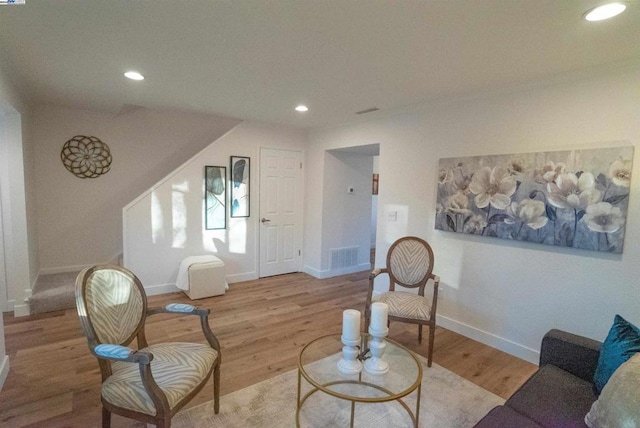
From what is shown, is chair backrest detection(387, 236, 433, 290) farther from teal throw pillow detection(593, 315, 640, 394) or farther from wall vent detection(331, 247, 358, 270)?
wall vent detection(331, 247, 358, 270)

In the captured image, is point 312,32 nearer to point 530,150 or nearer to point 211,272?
point 530,150

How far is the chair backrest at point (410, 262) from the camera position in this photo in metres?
2.91

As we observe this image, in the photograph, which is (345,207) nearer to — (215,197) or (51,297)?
(215,197)

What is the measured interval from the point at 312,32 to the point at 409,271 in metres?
2.18

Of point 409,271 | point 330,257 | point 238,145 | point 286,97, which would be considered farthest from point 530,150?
point 238,145

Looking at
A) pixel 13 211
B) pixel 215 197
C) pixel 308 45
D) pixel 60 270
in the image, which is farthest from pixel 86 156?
pixel 308 45

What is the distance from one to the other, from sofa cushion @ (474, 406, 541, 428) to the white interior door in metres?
3.81

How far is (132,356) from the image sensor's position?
1381 millimetres

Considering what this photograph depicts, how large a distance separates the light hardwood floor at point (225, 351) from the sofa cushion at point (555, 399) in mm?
675

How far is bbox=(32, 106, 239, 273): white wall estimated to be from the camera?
388 cm

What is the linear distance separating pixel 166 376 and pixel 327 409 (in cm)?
101

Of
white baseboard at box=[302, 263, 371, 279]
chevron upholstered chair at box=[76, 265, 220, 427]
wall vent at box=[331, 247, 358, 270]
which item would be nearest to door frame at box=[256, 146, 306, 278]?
white baseboard at box=[302, 263, 371, 279]

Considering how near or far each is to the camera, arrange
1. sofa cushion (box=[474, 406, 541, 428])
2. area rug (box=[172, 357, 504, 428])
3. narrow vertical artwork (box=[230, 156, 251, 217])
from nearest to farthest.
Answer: sofa cushion (box=[474, 406, 541, 428]) → area rug (box=[172, 357, 504, 428]) → narrow vertical artwork (box=[230, 156, 251, 217])

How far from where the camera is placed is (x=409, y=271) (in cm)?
297
